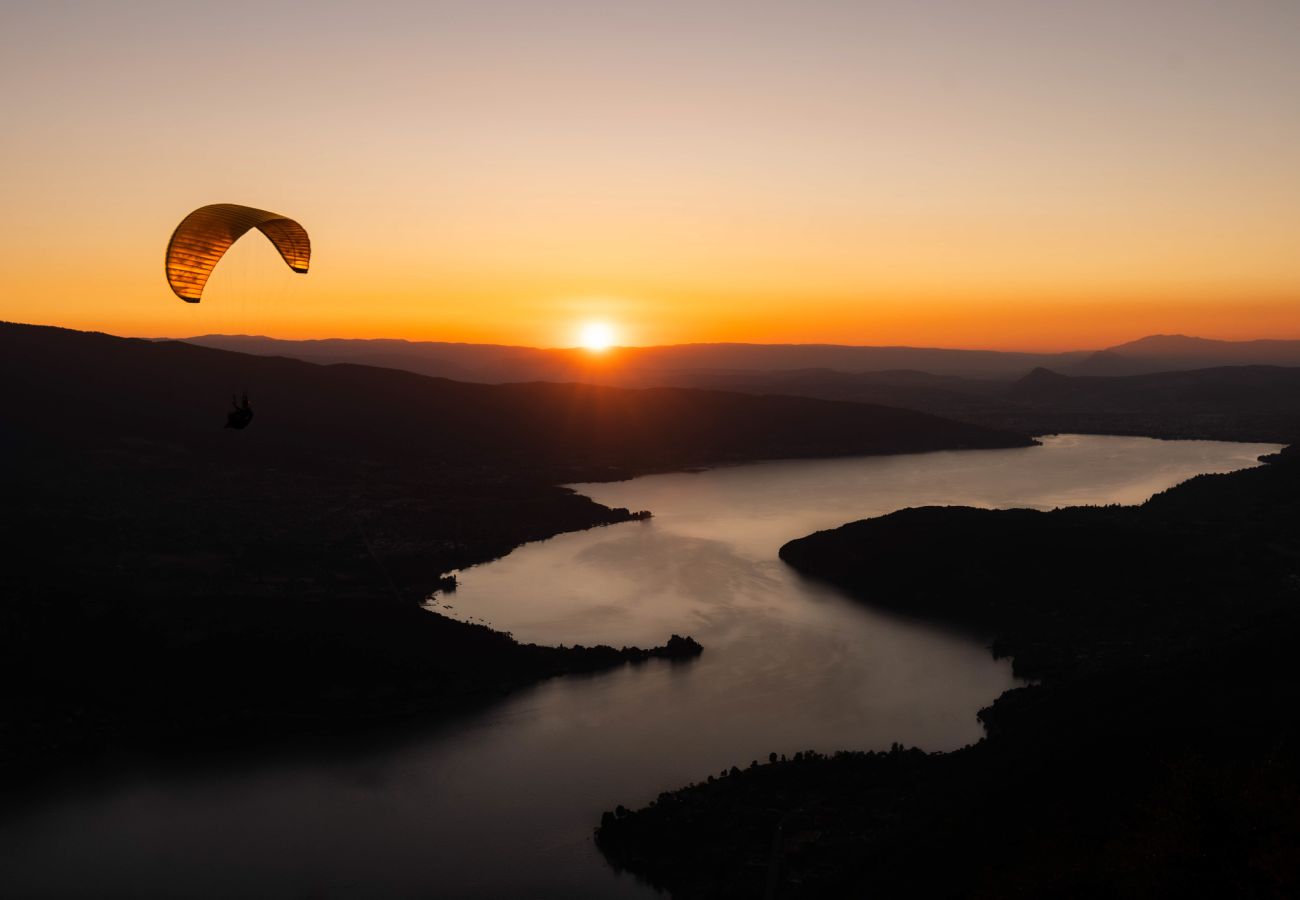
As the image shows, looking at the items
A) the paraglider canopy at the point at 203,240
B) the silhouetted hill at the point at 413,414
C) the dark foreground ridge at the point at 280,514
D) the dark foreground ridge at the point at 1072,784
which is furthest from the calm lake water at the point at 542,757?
the silhouetted hill at the point at 413,414

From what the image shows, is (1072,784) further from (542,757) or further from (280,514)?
(280,514)

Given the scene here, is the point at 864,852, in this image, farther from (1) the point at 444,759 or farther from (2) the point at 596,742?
(1) the point at 444,759

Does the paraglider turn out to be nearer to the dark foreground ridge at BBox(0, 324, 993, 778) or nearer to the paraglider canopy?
the paraglider canopy

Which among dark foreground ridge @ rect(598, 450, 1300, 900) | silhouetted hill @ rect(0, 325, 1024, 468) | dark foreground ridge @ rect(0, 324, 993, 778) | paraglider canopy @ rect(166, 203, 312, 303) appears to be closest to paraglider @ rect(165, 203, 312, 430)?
paraglider canopy @ rect(166, 203, 312, 303)

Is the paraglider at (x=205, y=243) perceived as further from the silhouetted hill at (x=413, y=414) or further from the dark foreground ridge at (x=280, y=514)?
the silhouetted hill at (x=413, y=414)

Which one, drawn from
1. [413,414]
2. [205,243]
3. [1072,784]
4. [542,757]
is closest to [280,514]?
[413,414]
